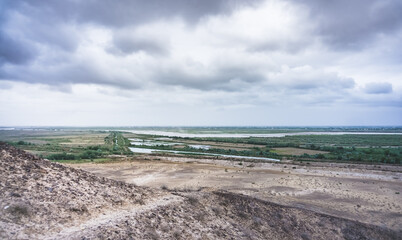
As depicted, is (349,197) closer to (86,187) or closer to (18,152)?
(86,187)

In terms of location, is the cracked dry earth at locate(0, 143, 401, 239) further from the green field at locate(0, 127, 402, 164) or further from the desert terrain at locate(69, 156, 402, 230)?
the green field at locate(0, 127, 402, 164)

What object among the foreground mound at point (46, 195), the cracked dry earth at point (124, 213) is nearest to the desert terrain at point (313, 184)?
the cracked dry earth at point (124, 213)

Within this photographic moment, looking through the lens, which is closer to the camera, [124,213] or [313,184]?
[124,213]

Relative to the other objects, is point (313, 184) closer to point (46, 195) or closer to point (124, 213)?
point (124, 213)

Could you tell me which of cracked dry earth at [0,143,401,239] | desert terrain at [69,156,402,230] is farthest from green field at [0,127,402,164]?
cracked dry earth at [0,143,401,239]

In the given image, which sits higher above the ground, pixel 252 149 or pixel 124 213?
pixel 124 213

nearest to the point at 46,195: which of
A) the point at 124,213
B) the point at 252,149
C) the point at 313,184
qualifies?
the point at 124,213

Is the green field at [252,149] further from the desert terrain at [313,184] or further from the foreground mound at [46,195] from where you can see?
the foreground mound at [46,195]

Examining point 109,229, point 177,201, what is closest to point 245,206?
point 177,201

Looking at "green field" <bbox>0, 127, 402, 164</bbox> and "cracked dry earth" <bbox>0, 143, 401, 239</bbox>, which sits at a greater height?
"cracked dry earth" <bbox>0, 143, 401, 239</bbox>
